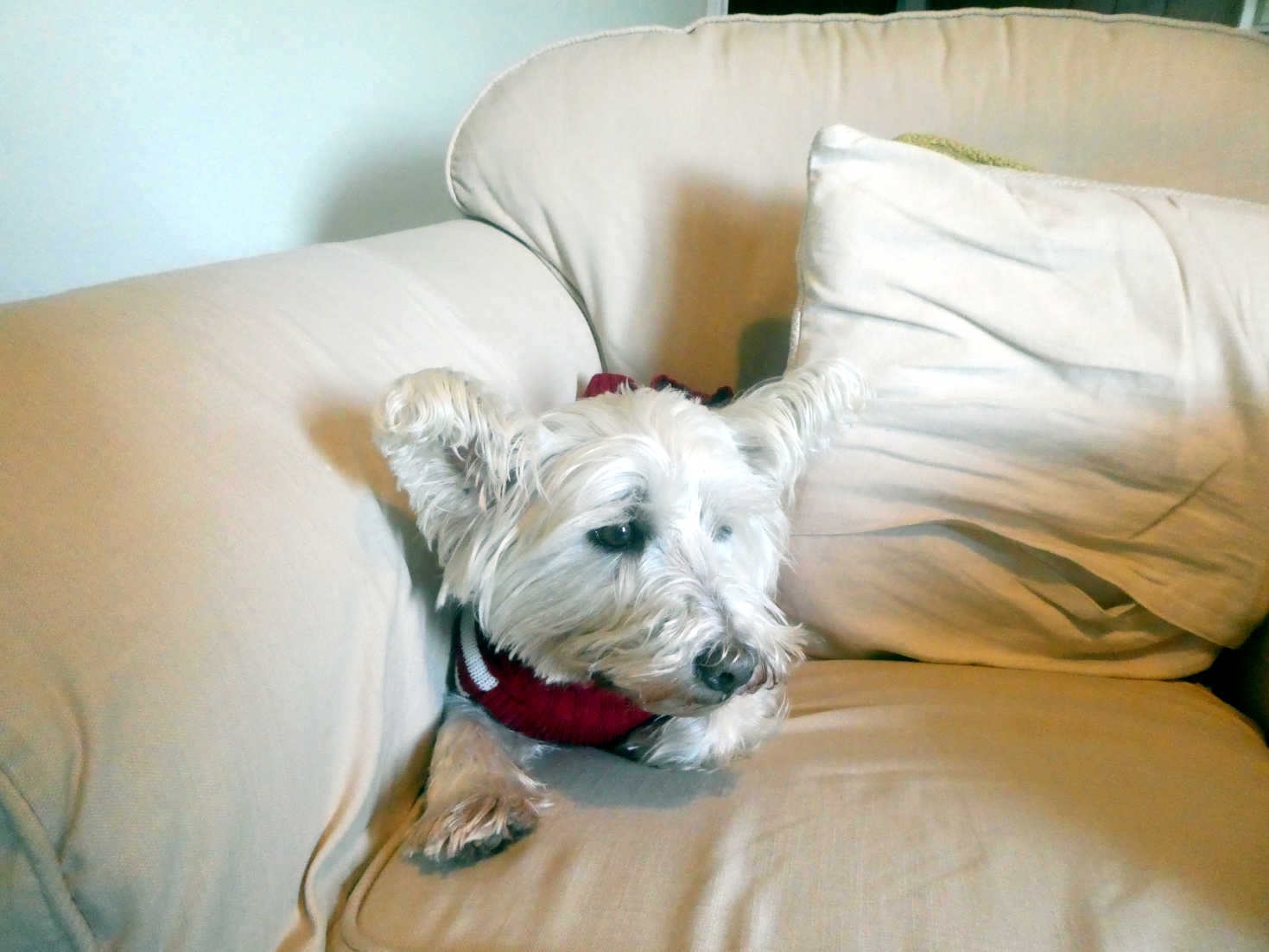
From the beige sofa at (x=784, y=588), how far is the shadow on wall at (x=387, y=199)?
32 cm

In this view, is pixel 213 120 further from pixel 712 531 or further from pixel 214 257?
pixel 712 531

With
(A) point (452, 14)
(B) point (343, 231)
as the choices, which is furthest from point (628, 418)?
(A) point (452, 14)

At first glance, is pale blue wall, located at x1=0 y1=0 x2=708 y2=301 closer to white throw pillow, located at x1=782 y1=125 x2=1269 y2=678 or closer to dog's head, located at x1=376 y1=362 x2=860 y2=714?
dog's head, located at x1=376 y1=362 x2=860 y2=714

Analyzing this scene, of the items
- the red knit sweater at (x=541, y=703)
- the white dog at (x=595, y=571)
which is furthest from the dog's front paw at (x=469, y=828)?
the red knit sweater at (x=541, y=703)

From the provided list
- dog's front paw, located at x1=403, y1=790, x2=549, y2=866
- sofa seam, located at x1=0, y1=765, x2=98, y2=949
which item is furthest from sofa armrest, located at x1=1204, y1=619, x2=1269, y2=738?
sofa seam, located at x1=0, y1=765, x2=98, y2=949

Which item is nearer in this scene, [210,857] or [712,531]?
[210,857]

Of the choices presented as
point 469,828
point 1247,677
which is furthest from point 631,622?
point 1247,677

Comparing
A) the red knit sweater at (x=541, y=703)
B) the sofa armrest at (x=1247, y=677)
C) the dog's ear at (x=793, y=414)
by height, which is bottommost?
the sofa armrest at (x=1247, y=677)

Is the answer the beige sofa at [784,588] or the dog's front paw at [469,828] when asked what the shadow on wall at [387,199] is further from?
the dog's front paw at [469,828]

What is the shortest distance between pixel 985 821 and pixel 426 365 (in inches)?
28.4

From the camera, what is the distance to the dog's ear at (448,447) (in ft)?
2.23

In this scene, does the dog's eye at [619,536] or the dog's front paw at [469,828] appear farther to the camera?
the dog's eye at [619,536]

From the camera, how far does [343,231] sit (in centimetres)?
145

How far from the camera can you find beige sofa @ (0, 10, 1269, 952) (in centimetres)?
51
